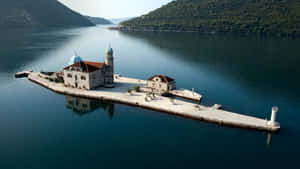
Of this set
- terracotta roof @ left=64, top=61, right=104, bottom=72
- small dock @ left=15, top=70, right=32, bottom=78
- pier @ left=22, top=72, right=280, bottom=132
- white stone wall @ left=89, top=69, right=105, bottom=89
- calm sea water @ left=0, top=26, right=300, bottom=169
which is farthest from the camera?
small dock @ left=15, top=70, right=32, bottom=78

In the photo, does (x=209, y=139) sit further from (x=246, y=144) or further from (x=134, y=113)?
(x=134, y=113)

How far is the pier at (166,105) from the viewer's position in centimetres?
5997

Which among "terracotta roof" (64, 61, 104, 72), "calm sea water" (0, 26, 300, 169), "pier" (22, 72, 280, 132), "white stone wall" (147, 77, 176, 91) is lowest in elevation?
"calm sea water" (0, 26, 300, 169)

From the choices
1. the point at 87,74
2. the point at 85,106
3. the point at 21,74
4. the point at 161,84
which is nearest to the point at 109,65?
the point at 87,74

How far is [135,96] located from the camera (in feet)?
252

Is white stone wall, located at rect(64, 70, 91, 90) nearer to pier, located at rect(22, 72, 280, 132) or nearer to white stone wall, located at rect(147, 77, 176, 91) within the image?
pier, located at rect(22, 72, 280, 132)

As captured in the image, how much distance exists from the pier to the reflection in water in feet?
6.17

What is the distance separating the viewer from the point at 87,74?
79.6 meters

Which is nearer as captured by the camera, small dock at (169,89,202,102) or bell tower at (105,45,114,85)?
small dock at (169,89,202,102)

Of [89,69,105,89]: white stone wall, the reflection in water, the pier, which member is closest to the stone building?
the pier

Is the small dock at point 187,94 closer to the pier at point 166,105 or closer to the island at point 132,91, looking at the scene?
the island at point 132,91

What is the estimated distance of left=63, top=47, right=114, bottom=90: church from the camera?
80.8 metres

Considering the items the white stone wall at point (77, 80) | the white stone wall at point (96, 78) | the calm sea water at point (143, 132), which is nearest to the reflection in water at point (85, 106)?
the calm sea water at point (143, 132)

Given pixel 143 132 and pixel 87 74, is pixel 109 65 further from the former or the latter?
pixel 143 132
